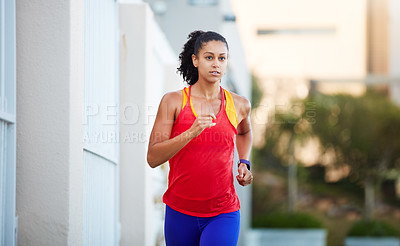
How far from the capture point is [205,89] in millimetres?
3400

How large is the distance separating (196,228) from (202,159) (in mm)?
376

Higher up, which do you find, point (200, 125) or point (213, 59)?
point (213, 59)

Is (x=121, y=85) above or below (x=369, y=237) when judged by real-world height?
above

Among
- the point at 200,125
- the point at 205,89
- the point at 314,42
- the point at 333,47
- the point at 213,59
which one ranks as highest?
the point at 314,42

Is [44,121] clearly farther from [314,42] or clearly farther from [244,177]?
[314,42]

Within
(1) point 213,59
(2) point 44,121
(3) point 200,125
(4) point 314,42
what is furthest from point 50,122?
(4) point 314,42

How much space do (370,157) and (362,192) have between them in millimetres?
1687

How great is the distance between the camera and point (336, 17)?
29141 millimetres

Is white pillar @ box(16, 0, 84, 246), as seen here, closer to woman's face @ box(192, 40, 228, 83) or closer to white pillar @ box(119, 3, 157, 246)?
woman's face @ box(192, 40, 228, 83)

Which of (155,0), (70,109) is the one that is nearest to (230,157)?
(70,109)

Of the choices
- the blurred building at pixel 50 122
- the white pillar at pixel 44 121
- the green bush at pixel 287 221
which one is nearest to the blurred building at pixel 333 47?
the green bush at pixel 287 221

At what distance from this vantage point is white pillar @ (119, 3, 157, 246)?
217 inches

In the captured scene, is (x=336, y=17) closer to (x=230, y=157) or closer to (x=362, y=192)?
(x=362, y=192)

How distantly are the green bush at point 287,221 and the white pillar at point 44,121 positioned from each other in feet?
53.4
